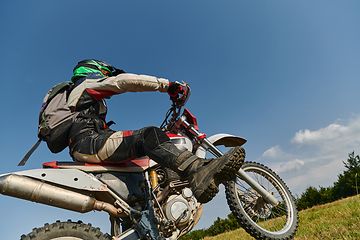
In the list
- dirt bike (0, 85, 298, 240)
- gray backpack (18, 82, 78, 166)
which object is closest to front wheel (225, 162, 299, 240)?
dirt bike (0, 85, 298, 240)

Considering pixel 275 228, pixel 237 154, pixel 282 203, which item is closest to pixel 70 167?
pixel 237 154

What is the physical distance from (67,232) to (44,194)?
40 centimetres

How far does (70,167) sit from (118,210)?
67 cm

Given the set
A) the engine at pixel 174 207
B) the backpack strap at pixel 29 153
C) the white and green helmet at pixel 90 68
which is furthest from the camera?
the white and green helmet at pixel 90 68

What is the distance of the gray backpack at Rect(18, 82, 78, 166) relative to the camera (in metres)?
2.35

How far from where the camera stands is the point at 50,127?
2363mm

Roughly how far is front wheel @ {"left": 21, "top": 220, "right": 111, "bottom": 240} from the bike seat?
0.52 metres

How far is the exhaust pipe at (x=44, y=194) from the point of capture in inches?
70.4

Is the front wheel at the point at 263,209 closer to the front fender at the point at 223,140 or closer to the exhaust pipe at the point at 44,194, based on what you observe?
the front fender at the point at 223,140

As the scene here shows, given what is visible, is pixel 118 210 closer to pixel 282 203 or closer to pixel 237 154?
pixel 237 154

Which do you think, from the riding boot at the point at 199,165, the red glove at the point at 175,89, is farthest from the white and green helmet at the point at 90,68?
the riding boot at the point at 199,165

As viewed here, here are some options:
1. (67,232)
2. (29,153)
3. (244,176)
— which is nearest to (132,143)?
(67,232)

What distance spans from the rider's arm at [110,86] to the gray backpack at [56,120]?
115mm

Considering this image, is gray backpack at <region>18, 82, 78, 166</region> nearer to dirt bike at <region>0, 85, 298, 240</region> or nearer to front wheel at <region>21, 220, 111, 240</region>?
dirt bike at <region>0, 85, 298, 240</region>
